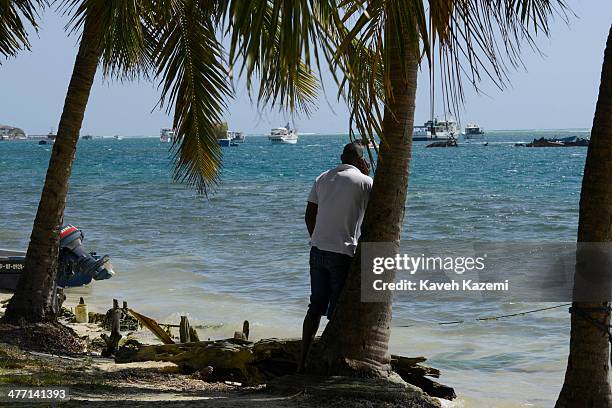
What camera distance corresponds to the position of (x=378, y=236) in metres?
6.46

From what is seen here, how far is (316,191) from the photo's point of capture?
6801 mm

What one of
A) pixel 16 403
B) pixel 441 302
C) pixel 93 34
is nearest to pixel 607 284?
pixel 16 403

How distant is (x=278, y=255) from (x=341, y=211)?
13355 mm

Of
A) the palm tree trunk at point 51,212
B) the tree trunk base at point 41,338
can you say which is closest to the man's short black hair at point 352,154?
the palm tree trunk at point 51,212

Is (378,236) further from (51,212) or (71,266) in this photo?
(71,266)

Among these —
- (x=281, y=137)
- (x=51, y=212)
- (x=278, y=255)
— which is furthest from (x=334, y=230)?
(x=281, y=137)

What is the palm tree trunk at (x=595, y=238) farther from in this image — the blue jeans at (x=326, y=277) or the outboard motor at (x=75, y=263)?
the outboard motor at (x=75, y=263)

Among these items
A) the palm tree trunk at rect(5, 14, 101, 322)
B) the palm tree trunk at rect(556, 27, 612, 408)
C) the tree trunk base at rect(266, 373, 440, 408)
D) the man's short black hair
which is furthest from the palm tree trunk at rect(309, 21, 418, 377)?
the palm tree trunk at rect(5, 14, 101, 322)

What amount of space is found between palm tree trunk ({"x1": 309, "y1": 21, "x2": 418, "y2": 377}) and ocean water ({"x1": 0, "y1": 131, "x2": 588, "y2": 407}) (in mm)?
2192

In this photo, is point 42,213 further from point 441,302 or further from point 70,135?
point 441,302

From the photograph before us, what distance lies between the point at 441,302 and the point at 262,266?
5609 millimetres

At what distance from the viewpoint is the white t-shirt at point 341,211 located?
6617 mm

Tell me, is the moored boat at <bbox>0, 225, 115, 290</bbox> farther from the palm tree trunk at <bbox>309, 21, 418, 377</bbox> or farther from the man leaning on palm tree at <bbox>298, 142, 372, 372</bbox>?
the palm tree trunk at <bbox>309, 21, 418, 377</bbox>

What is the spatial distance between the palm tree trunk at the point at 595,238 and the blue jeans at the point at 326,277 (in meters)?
1.61
